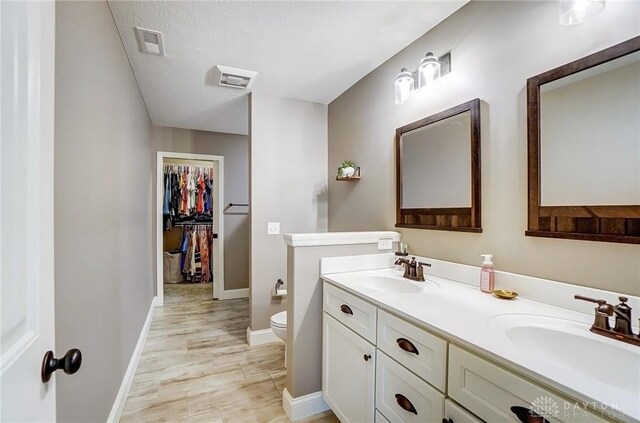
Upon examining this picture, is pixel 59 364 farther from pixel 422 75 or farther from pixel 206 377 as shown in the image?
pixel 422 75

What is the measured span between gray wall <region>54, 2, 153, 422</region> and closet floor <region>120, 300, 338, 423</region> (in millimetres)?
277

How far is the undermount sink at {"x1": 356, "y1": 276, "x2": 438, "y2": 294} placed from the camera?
1629 millimetres

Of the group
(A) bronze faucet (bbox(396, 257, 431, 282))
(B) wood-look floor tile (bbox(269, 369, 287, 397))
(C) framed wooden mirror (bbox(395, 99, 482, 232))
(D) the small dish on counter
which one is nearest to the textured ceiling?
(C) framed wooden mirror (bbox(395, 99, 482, 232))

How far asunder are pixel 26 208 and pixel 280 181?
7.66ft

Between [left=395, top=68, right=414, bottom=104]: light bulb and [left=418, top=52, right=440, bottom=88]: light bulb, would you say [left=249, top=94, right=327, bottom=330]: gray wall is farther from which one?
[left=418, top=52, right=440, bottom=88]: light bulb

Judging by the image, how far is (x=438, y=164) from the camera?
1.82 metres

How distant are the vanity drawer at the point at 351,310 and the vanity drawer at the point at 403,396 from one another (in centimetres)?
12

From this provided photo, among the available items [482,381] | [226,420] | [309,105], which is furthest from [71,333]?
[309,105]

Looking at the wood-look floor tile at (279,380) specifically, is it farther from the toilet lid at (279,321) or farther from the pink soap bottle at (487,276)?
the pink soap bottle at (487,276)

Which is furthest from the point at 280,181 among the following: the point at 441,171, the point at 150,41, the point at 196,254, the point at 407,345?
the point at 196,254

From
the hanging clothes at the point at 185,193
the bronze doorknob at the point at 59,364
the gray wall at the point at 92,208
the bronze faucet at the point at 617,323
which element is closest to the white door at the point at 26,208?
the bronze doorknob at the point at 59,364

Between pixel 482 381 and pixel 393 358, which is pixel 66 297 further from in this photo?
pixel 482 381

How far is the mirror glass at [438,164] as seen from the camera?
5.39ft

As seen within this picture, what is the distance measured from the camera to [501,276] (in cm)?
141
